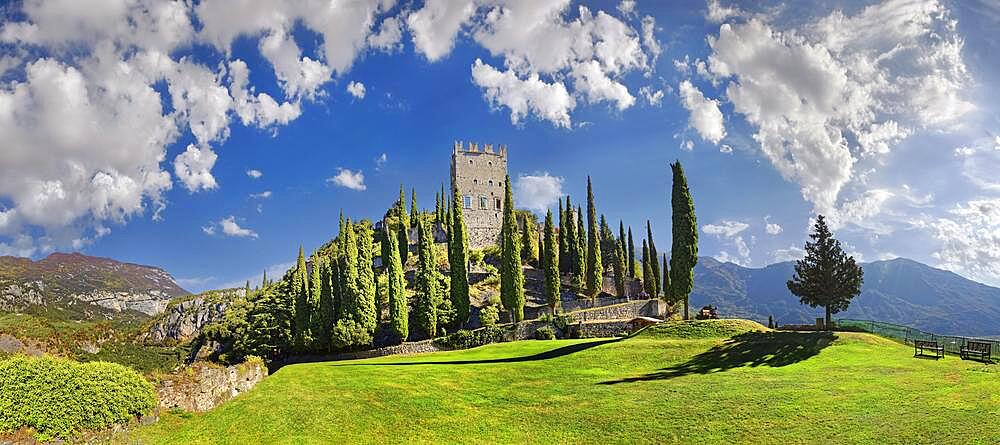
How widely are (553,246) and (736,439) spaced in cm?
4432

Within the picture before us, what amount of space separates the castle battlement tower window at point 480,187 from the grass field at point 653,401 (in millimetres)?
73213

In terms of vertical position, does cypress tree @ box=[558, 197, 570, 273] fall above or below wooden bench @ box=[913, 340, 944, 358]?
above

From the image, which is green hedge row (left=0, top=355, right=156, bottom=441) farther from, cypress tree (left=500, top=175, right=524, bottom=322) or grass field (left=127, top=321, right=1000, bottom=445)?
cypress tree (left=500, top=175, right=524, bottom=322)

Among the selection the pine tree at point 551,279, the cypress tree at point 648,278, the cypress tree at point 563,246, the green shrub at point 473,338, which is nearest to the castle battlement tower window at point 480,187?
the cypress tree at point 563,246

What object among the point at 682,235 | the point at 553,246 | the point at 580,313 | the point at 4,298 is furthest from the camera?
the point at 4,298

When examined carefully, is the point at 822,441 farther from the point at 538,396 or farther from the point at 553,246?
the point at 553,246

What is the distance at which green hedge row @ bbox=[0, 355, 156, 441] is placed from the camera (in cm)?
1468

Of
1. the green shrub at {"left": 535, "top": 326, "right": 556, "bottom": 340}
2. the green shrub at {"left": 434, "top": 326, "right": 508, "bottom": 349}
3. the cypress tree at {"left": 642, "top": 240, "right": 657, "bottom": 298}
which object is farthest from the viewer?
the cypress tree at {"left": 642, "top": 240, "right": 657, "bottom": 298}

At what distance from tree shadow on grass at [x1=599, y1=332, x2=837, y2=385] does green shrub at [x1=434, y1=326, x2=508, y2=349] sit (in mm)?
21095

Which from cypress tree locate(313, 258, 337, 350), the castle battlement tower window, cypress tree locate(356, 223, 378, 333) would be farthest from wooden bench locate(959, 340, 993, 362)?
the castle battlement tower window

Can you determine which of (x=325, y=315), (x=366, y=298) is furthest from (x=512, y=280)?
(x=325, y=315)

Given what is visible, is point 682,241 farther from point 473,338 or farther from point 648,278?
point 648,278

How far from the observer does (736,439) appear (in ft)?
56.9

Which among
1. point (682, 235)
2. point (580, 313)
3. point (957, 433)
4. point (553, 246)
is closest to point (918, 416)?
point (957, 433)
